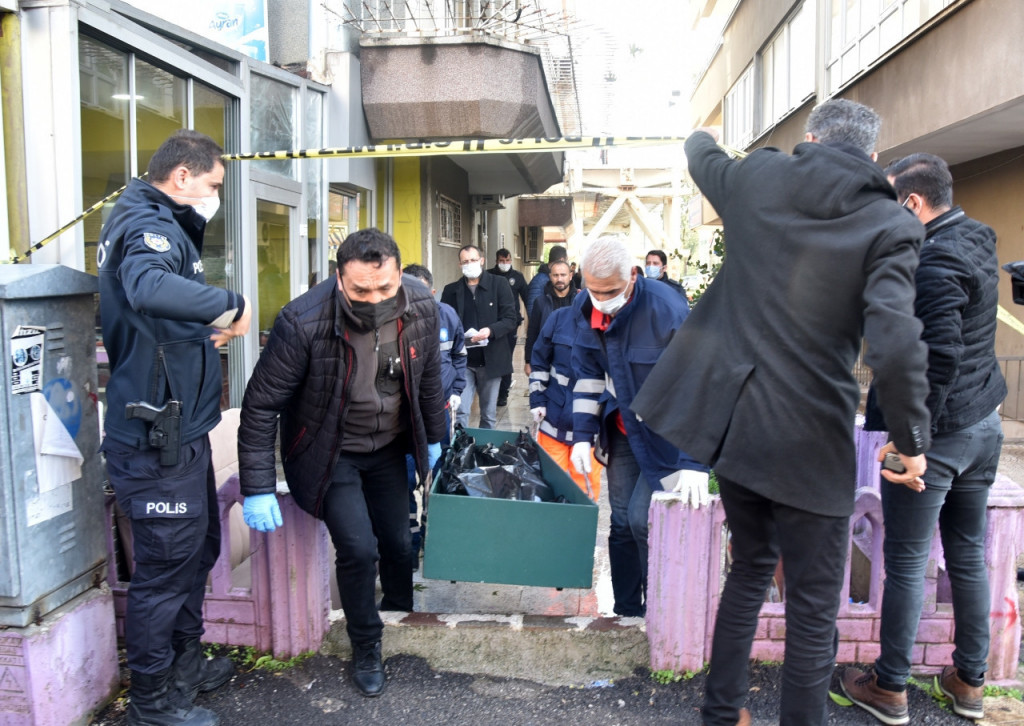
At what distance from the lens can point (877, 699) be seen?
9.54 ft

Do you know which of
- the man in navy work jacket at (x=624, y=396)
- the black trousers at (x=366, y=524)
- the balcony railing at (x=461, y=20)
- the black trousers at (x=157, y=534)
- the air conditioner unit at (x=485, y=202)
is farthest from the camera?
the air conditioner unit at (x=485, y=202)

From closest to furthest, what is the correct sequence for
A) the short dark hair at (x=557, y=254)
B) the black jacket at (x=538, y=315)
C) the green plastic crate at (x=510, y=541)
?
the green plastic crate at (x=510, y=541) → the black jacket at (x=538, y=315) → the short dark hair at (x=557, y=254)

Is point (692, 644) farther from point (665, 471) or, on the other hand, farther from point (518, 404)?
point (518, 404)

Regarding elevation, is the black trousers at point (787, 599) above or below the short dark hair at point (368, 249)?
below

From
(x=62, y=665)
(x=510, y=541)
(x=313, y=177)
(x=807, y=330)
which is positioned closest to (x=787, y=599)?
(x=807, y=330)

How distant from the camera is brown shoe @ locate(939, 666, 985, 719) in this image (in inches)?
114

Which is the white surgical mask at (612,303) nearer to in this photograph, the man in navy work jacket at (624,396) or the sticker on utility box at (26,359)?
the man in navy work jacket at (624,396)

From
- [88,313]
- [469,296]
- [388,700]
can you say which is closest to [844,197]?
[388,700]

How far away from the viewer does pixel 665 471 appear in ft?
11.1

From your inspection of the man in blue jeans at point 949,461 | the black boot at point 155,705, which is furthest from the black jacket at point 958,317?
the black boot at point 155,705

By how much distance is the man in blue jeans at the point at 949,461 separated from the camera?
8.32ft

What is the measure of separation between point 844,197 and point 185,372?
6.91 ft

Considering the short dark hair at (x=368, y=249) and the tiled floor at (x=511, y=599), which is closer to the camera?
the short dark hair at (x=368, y=249)

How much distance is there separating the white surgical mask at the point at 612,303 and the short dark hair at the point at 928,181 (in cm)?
114
